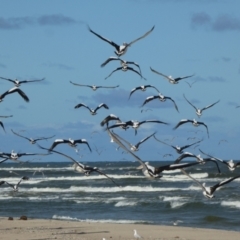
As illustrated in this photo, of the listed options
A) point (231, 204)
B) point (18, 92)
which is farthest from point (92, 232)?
point (231, 204)

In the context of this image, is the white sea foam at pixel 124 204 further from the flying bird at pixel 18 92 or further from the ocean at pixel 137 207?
the flying bird at pixel 18 92

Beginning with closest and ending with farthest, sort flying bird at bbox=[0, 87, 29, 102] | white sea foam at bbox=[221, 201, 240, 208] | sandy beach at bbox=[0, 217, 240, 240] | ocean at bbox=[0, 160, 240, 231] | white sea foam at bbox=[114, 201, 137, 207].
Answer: sandy beach at bbox=[0, 217, 240, 240] → flying bird at bbox=[0, 87, 29, 102] → ocean at bbox=[0, 160, 240, 231] → white sea foam at bbox=[221, 201, 240, 208] → white sea foam at bbox=[114, 201, 137, 207]

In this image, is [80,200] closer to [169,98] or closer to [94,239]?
[169,98]

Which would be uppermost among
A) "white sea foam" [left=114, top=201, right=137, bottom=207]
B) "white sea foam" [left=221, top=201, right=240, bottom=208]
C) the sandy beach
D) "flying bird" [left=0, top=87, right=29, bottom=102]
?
"flying bird" [left=0, top=87, right=29, bottom=102]

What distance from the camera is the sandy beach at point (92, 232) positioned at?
2567 cm

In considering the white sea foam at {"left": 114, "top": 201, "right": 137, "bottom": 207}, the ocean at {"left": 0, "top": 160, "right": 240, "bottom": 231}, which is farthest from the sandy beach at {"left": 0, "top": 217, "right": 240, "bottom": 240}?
the white sea foam at {"left": 114, "top": 201, "right": 137, "bottom": 207}

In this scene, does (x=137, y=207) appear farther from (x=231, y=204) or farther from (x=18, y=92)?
(x=18, y=92)

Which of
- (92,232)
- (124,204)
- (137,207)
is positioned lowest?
(92,232)

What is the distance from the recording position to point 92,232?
2762 centimetres

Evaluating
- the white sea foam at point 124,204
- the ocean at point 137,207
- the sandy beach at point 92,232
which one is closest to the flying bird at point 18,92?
the ocean at point 137,207

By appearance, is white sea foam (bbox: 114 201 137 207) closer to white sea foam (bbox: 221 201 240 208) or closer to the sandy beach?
white sea foam (bbox: 221 201 240 208)

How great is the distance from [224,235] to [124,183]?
139ft

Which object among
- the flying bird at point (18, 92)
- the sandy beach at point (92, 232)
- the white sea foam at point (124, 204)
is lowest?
the sandy beach at point (92, 232)

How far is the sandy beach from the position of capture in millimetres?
25672
